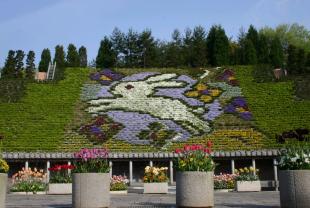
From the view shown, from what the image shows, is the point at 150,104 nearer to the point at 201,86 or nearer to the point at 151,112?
the point at 151,112

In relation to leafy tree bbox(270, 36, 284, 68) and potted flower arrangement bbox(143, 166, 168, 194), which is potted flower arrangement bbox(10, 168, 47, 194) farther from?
leafy tree bbox(270, 36, 284, 68)

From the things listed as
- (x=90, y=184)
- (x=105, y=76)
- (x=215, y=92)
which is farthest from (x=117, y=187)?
(x=105, y=76)

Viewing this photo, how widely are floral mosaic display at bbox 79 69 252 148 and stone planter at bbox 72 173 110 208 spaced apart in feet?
71.5

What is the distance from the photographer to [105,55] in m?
64.4

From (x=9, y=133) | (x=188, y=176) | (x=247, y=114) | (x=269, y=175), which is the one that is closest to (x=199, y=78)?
(x=247, y=114)

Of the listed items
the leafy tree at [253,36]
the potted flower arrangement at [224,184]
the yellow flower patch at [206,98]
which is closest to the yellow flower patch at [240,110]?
the yellow flower patch at [206,98]

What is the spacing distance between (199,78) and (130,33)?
23.9m

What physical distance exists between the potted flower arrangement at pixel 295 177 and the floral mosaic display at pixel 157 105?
22.1 metres

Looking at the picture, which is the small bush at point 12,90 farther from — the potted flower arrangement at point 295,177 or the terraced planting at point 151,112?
the potted flower arrangement at point 295,177

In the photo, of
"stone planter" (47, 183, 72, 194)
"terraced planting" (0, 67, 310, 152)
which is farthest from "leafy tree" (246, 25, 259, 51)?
"stone planter" (47, 183, 72, 194)

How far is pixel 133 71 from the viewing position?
50.4 meters

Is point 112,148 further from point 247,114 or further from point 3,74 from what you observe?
point 3,74

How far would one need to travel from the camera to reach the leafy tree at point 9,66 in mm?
59850

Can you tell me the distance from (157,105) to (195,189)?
30.0 m
